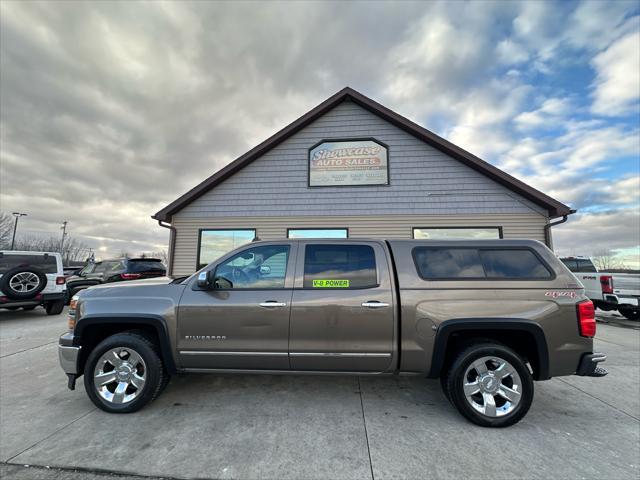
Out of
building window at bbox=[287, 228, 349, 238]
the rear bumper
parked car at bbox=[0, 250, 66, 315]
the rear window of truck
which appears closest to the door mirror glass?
the rear window of truck

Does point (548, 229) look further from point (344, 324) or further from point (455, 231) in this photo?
point (344, 324)

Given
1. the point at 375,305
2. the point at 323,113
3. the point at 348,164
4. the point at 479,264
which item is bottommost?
the point at 375,305

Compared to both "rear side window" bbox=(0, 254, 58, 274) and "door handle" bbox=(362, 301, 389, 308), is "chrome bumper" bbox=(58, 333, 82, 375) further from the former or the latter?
"rear side window" bbox=(0, 254, 58, 274)

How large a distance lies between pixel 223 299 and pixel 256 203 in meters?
6.81

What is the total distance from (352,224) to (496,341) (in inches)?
A: 250

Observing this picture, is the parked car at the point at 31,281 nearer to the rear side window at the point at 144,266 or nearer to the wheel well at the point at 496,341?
the rear side window at the point at 144,266

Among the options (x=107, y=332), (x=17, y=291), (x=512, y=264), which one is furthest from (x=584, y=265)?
A: (x=17, y=291)

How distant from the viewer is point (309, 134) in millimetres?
9867

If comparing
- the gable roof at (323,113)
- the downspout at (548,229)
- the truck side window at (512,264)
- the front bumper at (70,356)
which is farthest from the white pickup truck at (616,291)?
the front bumper at (70,356)

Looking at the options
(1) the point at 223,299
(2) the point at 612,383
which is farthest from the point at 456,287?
(2) the point at 612,383

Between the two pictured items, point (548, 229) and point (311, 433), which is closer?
point (311, 433)

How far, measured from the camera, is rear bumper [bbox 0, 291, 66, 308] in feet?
24.2

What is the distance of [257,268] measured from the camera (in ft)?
10.8

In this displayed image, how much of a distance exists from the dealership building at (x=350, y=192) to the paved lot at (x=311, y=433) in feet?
18.6
